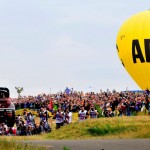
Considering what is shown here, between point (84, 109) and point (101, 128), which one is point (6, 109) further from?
point (84, 109)

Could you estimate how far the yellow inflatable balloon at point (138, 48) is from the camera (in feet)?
151

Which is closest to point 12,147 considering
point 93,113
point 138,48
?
point 93,113

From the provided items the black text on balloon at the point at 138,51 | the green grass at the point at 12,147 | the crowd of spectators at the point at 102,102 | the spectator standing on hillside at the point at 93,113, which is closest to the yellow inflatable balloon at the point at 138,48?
the black text on balloon at the point at 138,51

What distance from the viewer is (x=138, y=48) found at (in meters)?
46.5

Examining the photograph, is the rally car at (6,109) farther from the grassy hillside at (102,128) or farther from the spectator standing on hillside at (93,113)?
the spectator standing on hillside at (93,113)

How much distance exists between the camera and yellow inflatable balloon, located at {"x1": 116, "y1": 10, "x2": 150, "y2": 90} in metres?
46.1

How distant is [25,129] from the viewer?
36719mm

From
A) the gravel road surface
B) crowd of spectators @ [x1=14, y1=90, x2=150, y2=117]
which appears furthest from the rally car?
crowd of spectators @ [x1=14, y1=90, x2=150, y2=117]

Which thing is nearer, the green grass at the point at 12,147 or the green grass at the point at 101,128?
the green grass at the point at 12,147

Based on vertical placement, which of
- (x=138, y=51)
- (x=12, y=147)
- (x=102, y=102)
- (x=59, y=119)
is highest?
(x=138, y=51)

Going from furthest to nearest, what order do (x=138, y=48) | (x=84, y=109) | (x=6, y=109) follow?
(x=138, y=48) → (x=84, y=109) → (x=6, y=109)

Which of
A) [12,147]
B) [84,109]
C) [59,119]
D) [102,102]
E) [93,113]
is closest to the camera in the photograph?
[12,147]

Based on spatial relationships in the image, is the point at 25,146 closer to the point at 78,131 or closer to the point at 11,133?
the point at 78,131

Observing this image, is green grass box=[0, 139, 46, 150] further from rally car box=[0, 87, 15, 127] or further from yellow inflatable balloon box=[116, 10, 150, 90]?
yellow inflatable balloon box=[116, 10, 150, 90]
